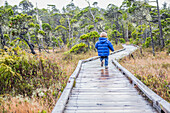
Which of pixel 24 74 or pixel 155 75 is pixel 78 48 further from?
pixel 155 75

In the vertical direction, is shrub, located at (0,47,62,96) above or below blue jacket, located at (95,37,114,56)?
below

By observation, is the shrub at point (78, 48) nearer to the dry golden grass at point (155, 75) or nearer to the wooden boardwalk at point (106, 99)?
the dry golden grass at point (155, 75)

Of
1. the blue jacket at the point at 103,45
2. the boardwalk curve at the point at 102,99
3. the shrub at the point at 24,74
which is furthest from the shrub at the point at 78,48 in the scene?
the boardwalk curve at the point at 102,99

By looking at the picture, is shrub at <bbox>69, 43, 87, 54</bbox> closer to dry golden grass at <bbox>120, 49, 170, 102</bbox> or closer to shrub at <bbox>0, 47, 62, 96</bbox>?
dry golden grass at <bbox>120, 49, 170, 102</bbox>

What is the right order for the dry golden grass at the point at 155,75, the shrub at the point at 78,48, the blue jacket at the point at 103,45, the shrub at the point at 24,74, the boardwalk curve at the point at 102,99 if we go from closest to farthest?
the boardwalk curve at the point at 102,99 → the dry golden grass at the point at 155,75 → the shrub at the point at 24,74 → the blue jacket at the point at 103,45 → the shrub at the point at 78,48

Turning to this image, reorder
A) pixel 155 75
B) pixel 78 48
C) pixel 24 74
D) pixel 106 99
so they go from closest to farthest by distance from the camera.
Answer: pixel 106 99 < pixel 155 75 < pixel 24 74 < pixel 78 48

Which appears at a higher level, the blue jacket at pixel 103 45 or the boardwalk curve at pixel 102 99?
the blue jacket at pixel 103 45

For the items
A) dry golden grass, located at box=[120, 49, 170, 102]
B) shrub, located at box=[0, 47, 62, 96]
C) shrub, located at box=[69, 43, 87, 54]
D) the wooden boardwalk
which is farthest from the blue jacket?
shrub, located at box=[69, 43, 87, 54]

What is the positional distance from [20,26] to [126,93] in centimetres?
1281

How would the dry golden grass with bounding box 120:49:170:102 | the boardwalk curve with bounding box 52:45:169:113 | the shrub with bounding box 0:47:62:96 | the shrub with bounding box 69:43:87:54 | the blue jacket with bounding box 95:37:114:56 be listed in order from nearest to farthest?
the boardwalk curve with bounding box 52:45:169:113, the dry golden grass with bounding box 120:49:170:102, the shrub with bounding box 0:47:62:96, the blue jacket with bounding box 95:37:114:56, the shrub with bounding box 69:43:87:54

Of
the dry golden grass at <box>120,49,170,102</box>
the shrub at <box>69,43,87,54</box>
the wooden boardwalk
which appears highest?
the shrub at <box>69,43,87,54</box>

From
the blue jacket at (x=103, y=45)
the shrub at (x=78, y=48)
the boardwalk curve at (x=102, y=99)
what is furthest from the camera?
the shrub at (x=78, y=48)

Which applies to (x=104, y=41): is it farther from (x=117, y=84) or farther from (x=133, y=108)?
(x=133, y=108)

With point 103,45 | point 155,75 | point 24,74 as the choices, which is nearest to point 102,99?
point 155,75
